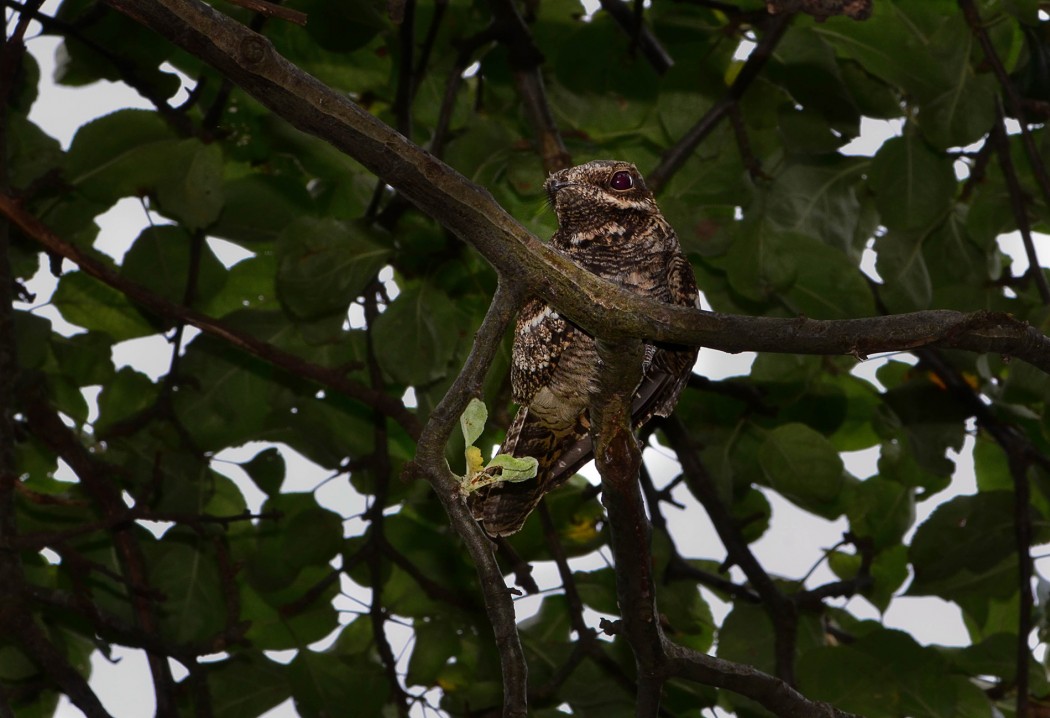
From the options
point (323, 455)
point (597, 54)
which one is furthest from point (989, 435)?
point (323, 455)

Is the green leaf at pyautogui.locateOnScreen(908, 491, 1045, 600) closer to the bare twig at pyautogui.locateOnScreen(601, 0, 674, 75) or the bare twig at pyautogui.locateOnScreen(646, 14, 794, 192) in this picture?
the bare twig at pyautogui.locateOnScreen(646, 14, 794, 192)

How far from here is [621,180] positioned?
1902 millimetres

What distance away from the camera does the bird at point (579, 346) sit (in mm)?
1755

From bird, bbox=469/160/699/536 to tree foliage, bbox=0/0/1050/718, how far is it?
0.33ft

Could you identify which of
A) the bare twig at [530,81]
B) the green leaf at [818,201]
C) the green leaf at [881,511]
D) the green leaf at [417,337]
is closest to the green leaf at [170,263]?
the green leaf at [417,337]

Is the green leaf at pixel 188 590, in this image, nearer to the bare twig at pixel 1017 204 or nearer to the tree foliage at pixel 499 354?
the tree foliage at pixel 499 354

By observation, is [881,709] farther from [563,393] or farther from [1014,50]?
[1014,50]

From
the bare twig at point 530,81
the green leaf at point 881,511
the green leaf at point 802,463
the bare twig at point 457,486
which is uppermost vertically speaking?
the bare twig at point 530,81

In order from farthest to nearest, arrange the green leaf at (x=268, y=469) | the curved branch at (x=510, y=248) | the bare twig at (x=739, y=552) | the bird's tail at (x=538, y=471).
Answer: the green leaf at (x=268, y=469), the bare twig at (x=739, y=552), the bird's tail at (x=538, y=471), the curved branch at (x=510, y=248)

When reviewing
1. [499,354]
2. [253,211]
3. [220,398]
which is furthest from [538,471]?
[253,211]

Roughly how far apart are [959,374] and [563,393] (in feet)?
3.29

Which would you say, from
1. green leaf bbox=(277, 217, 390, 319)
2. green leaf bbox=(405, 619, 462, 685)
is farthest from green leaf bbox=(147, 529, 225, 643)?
green leaf bbox=(277, 217, 390, 319)

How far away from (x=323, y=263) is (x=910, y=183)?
3.77 ft

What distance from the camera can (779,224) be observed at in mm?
2328
